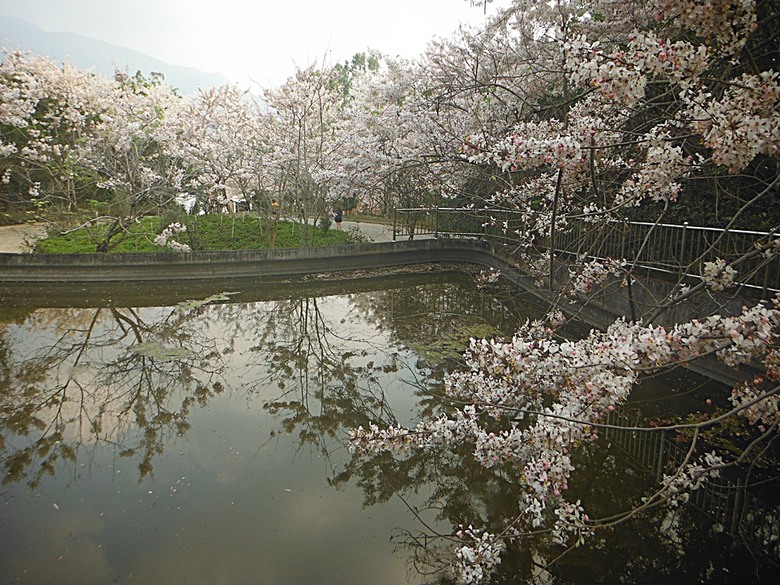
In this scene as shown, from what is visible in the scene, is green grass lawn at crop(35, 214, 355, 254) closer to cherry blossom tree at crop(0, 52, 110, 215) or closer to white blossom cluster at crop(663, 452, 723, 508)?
cherry blossom tree at crop(0, 52, 110, 215)

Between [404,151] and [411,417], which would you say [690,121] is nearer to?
[411,417]

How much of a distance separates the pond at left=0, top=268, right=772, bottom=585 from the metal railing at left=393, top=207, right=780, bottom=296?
4.49ft

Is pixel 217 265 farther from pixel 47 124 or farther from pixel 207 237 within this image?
pixel 47 124

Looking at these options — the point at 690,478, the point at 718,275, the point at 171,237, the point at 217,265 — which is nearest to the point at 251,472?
the point at 690,478

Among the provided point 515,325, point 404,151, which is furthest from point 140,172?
point 515,325

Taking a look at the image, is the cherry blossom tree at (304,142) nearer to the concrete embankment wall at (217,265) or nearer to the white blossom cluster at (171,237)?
the concrete embankment wall at (217,265)

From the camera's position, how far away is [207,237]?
13.4 meters

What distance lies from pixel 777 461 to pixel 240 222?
1442 centimetres

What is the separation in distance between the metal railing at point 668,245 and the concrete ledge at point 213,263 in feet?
8.47

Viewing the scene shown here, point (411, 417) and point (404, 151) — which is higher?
point (404, 151)

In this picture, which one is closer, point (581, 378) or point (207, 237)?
point (581, 378)

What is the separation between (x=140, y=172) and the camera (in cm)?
1207

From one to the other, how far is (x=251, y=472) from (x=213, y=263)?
25.7 feet

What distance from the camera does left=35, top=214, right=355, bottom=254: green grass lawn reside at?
11953mm
